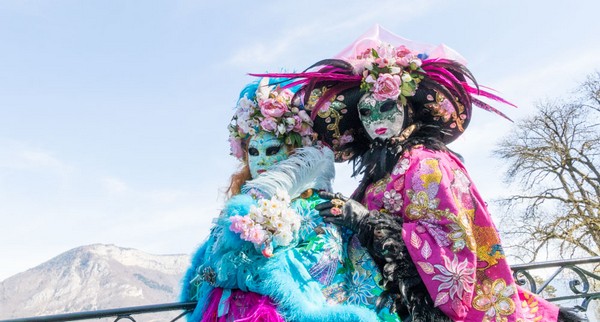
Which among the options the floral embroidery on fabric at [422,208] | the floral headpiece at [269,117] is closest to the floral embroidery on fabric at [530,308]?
the floral embroidery on fabric at [422,208]

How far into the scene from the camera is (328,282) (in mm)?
2477

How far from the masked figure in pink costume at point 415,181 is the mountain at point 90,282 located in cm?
14300

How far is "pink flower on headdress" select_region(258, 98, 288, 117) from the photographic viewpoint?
325cm

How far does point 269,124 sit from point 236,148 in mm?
439

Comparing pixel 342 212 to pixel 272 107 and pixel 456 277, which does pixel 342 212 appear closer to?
pixel 456 277

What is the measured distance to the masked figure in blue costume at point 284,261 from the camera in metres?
2.29

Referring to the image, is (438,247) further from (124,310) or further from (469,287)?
(124,310)

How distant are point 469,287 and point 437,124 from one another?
1191 mm

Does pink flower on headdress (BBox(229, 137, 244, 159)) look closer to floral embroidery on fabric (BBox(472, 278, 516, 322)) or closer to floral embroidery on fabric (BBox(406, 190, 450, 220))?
floral embroidery on fabric (BBox(406, 190, 450, 220))

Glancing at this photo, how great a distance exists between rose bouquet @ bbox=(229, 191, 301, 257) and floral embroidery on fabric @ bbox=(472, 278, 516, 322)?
105 centimetres

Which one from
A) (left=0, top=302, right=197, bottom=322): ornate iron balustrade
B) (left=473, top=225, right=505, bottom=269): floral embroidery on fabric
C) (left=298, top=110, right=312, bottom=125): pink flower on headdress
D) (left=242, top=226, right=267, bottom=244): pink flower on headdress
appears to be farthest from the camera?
(left=298, top=110, right=312, bottom=125): pink flower on headdress

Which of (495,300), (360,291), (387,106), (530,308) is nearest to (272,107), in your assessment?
(387,106)

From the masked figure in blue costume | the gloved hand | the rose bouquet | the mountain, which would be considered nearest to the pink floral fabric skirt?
the masked figure in blue costume

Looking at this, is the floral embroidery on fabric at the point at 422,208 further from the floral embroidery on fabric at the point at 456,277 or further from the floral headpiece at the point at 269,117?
the floral headpiece at the point at 269,117
